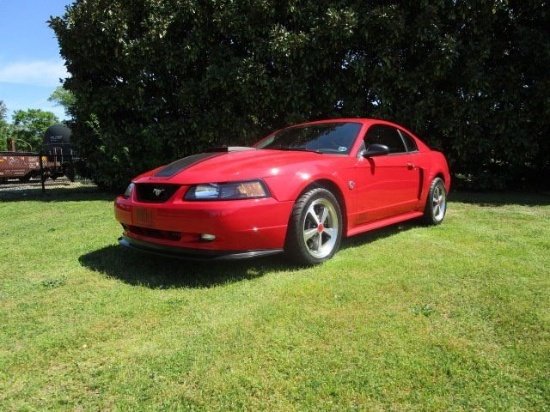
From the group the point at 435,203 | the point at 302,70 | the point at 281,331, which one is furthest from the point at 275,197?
the point at 302,70

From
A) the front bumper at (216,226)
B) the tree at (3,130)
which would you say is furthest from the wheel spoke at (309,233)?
the tree at (3,130)

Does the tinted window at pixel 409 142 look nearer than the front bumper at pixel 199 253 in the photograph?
No

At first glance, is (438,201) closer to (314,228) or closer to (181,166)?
(314,228)

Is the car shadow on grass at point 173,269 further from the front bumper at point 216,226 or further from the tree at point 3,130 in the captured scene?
the tree at point 3,130

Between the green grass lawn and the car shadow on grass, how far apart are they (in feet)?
0.07

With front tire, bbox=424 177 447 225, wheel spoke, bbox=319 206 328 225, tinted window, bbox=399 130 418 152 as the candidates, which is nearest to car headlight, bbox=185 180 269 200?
wheel spoke, bbox=319 206 328 225

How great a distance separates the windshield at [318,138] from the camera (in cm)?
457

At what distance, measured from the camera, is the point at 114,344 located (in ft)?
8.34

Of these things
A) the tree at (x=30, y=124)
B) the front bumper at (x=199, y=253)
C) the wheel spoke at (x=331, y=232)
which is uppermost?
the tree at (x=30, y=124)

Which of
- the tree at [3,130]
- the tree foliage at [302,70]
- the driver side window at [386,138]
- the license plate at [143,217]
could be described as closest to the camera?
the license plate at [143,217]

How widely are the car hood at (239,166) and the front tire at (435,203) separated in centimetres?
184

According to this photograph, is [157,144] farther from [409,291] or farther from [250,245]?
[409,291]

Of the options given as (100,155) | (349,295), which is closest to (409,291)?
(349,295)

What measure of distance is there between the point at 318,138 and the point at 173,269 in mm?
2008
